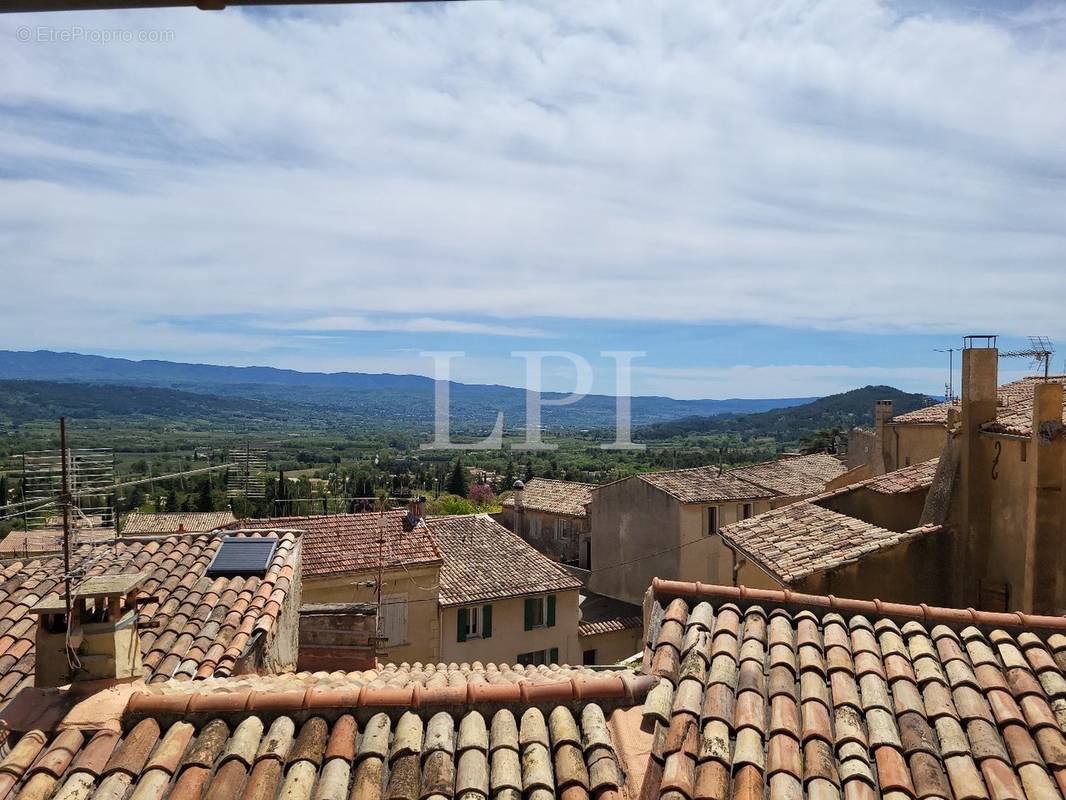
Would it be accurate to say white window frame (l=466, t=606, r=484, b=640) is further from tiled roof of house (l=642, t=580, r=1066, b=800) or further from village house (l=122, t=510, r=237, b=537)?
village house (l=122, t=510, r=237, b=537)

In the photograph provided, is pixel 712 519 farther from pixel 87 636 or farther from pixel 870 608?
pixel 87 636

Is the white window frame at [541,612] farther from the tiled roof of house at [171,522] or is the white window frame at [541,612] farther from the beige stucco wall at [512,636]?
the tiled roof of house at [171,522]

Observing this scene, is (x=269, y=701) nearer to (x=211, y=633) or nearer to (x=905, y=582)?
(x=211, y=633)

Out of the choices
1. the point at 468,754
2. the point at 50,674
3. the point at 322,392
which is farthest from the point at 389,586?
the point at 322,392

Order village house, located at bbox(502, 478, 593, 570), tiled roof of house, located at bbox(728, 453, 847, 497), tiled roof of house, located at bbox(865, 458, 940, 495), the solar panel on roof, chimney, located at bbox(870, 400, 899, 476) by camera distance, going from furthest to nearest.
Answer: village house, located at bbox(502, 478, 593, 570)
tiled roof of house, located at bbox(728, 453, 847, 497)
chimney, located at bbox(870, 400, 899, 476)
tiled roof of house, located at bbox(865, 458, 940, 495)
the solar panel on roof

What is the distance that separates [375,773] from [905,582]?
866 cm

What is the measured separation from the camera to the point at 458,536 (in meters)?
24.6

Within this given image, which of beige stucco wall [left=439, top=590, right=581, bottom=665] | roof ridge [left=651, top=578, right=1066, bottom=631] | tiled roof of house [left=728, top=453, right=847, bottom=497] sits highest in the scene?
roof ridge [left=651, top=578, right=1066, bottom=631]

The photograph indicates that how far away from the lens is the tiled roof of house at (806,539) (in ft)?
33.4

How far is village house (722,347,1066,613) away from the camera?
9203 mm

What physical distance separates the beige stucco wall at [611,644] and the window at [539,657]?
1.03 meters

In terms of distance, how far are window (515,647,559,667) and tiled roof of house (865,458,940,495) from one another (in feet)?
38.0

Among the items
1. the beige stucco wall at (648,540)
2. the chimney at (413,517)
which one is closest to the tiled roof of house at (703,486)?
the beige stucco wall at (648,540)

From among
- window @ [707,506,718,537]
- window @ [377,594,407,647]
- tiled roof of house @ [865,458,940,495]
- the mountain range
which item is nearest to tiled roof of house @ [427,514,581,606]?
window @ [377,594,407,647]
